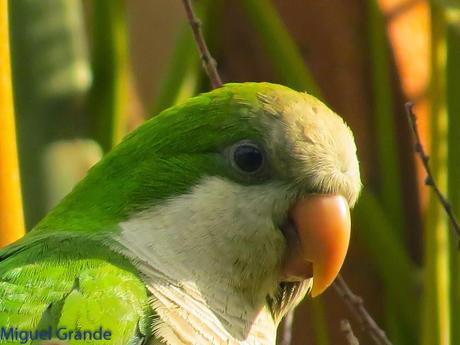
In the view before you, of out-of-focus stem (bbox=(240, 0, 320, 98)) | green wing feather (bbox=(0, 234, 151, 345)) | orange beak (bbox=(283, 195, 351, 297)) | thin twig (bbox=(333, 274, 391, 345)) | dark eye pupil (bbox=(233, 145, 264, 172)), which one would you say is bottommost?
thin twig (bbox=(333, 274, 391, 345))

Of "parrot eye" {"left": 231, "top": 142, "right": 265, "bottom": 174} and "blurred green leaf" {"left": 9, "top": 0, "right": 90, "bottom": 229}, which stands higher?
"blurred green leaf" {"left": 9, "top": 0, "right": 90, "bottom": 229}

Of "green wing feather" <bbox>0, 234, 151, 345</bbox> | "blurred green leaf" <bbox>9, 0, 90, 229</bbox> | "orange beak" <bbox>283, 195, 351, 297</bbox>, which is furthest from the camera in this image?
"blurred green leaf" <bbox>9, 0, 90, 229</bbox>

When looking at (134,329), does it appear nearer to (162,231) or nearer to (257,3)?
(162,231)

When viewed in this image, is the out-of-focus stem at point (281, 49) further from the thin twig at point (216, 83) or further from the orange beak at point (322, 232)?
the orange beak at point (322, 232)

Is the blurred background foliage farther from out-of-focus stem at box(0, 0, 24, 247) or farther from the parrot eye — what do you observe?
the parrot eye

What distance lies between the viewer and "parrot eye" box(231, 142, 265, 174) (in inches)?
48.1

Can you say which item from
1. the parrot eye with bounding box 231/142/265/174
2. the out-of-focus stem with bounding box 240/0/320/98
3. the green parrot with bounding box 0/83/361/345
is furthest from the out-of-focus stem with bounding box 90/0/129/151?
the parrot eye with bounding box 231/142/265/174

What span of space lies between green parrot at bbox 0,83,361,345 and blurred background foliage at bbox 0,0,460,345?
5.6 inches

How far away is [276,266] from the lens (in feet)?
4.09

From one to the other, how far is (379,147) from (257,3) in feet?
1.36

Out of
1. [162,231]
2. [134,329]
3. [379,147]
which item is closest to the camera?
[134,329]

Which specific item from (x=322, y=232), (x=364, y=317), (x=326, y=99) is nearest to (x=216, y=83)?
(x=322, y=232)

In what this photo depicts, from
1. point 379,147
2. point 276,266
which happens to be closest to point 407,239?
point 379,147

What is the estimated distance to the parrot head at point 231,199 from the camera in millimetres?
1197
